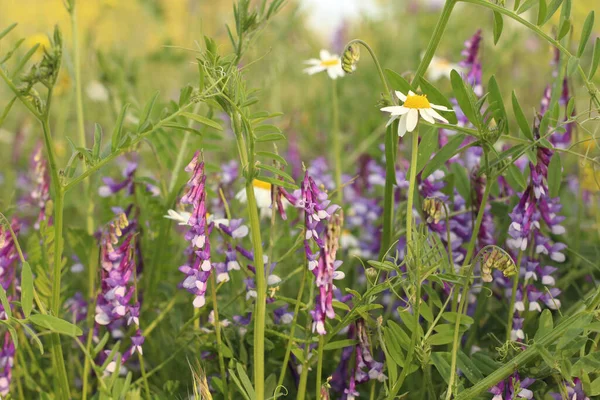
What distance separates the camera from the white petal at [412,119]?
1.05 metres

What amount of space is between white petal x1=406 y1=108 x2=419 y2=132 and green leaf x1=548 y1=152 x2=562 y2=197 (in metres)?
0.32

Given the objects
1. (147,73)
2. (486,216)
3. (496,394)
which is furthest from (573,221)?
(147,73)

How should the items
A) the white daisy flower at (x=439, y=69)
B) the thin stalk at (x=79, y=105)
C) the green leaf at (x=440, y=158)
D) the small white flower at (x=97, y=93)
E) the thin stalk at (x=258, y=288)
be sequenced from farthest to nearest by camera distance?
the small white flower at (x=97, y=93) < the white daisy flower at (x=439, y=69) < the thin stalk at (x=79, y=105) < the green leaf at (x=440, y=158) < the thin stalk at (x=258, y=288)

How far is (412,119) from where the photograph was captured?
1062mm

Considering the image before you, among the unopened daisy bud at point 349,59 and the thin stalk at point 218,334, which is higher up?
the unopened daisy bud at point 349,59

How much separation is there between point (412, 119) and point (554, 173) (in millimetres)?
349

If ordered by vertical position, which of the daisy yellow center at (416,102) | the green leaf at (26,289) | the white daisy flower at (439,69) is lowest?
the white daisy flower at (439,69)

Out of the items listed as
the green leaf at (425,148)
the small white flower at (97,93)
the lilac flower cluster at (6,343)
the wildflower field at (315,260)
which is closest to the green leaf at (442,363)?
the wildflower field at (315,260)

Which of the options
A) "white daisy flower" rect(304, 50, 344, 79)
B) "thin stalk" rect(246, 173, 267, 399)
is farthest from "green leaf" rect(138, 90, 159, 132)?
"white daisy flower" rect(304, 50, 344, 79)

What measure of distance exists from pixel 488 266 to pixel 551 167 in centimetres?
33

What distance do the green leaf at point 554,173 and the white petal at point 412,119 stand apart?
322 mm

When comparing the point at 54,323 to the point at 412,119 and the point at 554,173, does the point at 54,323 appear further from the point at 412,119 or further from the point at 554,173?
the point at 554,173

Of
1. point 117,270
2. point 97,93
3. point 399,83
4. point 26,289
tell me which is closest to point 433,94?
point 399,83

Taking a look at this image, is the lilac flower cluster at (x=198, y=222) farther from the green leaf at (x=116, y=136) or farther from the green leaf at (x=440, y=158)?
the green leaf at (x=440, y=158)
